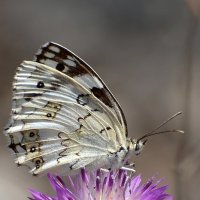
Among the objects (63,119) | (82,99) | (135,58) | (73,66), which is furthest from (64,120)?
(135,58)

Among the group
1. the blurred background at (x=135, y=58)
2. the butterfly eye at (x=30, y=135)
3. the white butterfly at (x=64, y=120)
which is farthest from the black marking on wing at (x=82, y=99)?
the blurred background at (x=135, y=58)

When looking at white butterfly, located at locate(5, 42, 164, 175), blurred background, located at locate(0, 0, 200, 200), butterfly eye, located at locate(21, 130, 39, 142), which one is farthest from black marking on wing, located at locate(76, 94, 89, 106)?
blurred background, located at locate(0, 0, 200, 200)

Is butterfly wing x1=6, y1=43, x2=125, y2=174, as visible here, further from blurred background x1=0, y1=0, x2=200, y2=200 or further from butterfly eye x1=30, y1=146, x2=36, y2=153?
blurred background x1=0, y1=0, x2=200, y2=200

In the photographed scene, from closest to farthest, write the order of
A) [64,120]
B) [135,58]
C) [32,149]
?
1. [32,149]
2. [64,120]
3. [135,58]

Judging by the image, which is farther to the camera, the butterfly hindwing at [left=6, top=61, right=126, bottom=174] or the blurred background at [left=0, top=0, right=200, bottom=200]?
the blurred background at [left=0, top=0, right=200, bottom=200]

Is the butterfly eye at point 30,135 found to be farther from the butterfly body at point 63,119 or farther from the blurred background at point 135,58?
the blurred background at point 135,58

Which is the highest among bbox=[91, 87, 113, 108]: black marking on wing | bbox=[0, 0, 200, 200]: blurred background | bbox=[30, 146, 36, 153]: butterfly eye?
Answer: bbox=[0, 0, 200, 200]: blurred background

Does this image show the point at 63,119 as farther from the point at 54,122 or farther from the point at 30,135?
the point at 30,135
